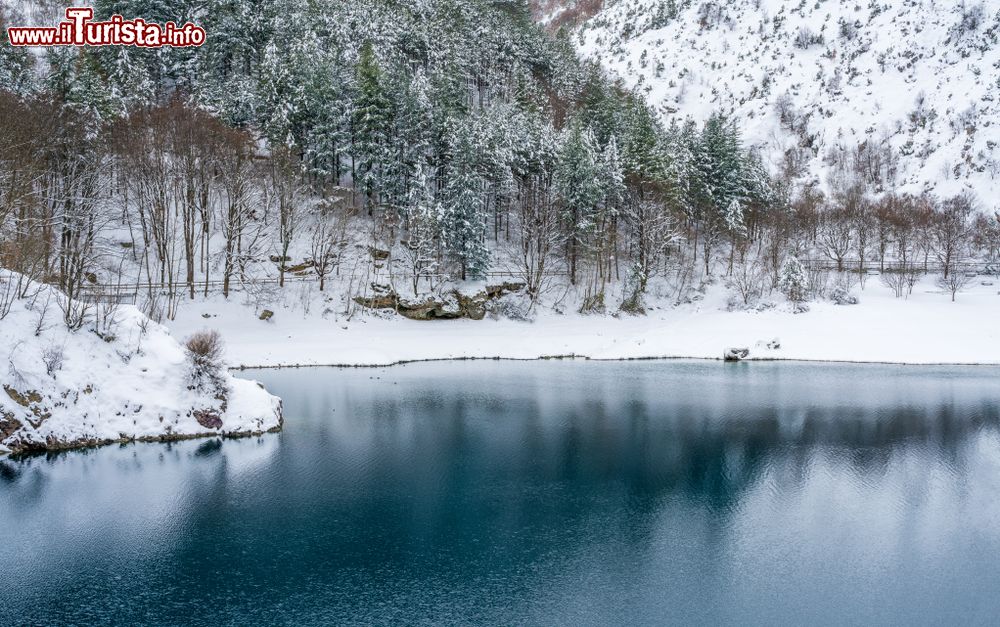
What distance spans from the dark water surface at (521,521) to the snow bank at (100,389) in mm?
1054

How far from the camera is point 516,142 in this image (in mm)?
55875

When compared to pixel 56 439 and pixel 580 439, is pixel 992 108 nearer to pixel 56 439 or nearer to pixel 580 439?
pixel 580 439

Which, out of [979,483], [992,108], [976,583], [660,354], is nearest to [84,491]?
[976,583]

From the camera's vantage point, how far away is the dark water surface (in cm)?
1183

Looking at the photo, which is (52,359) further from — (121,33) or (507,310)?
(121,33)

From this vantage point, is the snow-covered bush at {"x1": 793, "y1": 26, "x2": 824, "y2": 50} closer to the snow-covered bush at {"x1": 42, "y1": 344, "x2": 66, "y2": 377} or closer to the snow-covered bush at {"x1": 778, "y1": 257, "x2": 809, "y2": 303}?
the snow-covered bush at {"x1": 778, "y1": 257, "x2": 809, "y2": 303}

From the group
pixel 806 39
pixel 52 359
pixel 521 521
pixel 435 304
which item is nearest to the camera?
pixel 521 521

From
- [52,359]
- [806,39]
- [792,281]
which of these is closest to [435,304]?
[52,359]

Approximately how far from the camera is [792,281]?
52.0 meters

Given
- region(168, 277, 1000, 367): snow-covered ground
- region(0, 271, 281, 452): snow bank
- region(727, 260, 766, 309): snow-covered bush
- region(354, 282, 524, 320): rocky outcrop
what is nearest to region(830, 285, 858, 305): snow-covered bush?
region(168, 277, 1000, 367): snow-covered ground

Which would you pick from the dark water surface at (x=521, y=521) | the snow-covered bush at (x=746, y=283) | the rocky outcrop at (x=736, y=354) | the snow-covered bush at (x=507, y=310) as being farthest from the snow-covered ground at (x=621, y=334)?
the dark water surface at (x=521, y=521)

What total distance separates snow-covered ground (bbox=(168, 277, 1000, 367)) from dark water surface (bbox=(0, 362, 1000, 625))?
13.3m

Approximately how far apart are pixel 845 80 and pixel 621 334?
215ft

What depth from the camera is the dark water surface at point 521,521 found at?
11.8 metres
